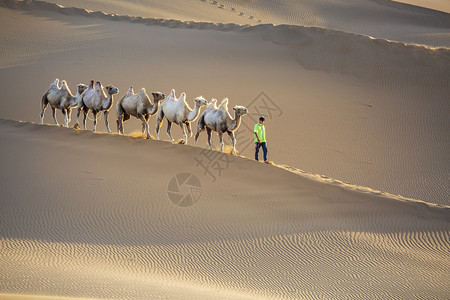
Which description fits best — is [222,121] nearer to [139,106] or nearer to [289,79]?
[139,106]

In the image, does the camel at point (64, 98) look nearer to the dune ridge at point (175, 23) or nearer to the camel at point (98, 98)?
the camel at point (98, 98)

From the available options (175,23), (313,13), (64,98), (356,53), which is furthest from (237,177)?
(313,13)

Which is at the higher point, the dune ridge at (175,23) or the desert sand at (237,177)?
the dune ridge at (175,23)

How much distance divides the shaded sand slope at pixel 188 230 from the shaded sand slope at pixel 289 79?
4.36 meters

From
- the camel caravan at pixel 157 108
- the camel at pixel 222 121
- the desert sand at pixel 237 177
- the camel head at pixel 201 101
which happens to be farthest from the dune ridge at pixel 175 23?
the camel head at pixel 201 101

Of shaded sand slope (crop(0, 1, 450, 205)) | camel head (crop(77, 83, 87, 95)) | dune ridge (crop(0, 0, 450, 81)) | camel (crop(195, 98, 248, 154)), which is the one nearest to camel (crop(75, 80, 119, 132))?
camel head (crop(77, 83, 87, 95))

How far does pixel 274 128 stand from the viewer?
18.3 metres

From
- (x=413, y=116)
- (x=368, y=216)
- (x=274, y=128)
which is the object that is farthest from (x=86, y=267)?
(x=413, y=116)

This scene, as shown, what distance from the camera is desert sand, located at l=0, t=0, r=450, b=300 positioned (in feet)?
28.6

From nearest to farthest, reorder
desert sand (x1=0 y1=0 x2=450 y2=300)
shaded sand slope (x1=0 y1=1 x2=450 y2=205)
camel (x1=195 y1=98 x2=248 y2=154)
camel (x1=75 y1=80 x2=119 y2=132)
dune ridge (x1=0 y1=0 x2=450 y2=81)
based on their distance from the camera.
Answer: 1. desert sand (x1=0 y1=0 x2=450 y2=300)
2. camel (x1=195 y1=98 x2=248 y2=154)
3. camel (x1=75 y1=80 x2=119 y2=132)
4. shaded sand slope (x1=0 y1=1 x2=450 y2=205)
5. dune ridge (x1=0 y1=0 x2=450 y2=81)

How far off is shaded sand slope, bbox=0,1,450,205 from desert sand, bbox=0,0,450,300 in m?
0.07

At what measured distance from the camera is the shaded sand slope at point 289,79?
17.0 metres

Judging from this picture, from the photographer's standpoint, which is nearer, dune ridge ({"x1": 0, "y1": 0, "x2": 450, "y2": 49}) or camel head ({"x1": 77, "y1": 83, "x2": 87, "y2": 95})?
camel head ({"x1": 77, "y1": 83, "x2": 87, "y2": 95})

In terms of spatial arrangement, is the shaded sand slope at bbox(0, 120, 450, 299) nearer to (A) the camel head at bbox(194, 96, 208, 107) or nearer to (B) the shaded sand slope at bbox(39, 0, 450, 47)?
(A) the camel head at bbox(194, 96, 208, 107)
